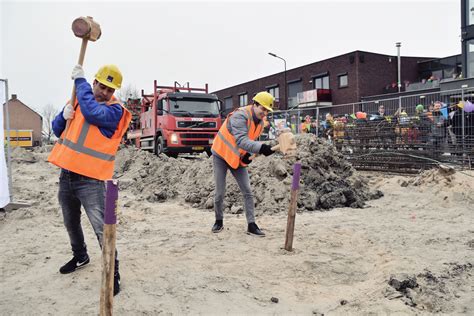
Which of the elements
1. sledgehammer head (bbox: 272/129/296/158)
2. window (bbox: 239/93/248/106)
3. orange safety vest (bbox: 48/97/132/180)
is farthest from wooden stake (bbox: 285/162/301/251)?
window (bbox: 239/93/248/106)

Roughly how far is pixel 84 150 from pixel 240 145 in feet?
6.98

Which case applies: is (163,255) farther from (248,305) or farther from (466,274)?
(466,274)

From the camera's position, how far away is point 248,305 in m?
3.38

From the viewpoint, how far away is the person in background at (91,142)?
11.5 feet

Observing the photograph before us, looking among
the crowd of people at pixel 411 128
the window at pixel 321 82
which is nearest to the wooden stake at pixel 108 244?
the crowd of people at pixel 411 128

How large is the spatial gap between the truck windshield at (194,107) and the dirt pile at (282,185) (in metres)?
5.04

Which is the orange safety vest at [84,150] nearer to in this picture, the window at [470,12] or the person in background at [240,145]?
the person in background at [240,145]

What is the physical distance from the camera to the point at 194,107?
1517 cm

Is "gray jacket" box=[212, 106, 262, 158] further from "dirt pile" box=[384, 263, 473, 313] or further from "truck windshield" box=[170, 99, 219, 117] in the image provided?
"truck windshield" box=[170, 99, 219, 117]

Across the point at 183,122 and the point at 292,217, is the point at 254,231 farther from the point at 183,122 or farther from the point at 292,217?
the point at 183,122

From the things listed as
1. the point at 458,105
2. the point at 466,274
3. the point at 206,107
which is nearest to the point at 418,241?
the point at 466,274

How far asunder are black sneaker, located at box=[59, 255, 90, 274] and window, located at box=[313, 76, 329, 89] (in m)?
35.7

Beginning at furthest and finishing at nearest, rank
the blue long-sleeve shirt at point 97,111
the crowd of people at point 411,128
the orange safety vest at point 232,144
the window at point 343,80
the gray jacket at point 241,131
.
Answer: the window at point 343,80, the crowd of people at point 411,128, the orange safety vest at point 232,144, the gray jacket at point 241,131, the blue long-sleeve shirt at point 97,111

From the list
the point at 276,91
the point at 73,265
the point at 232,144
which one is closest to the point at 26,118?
the point at 276,91
